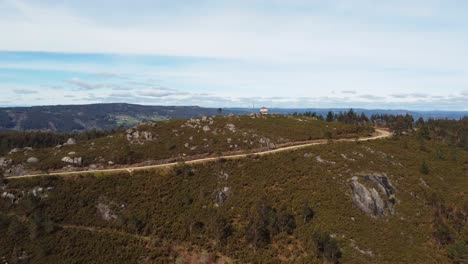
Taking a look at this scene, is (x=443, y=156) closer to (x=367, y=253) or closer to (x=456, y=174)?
(x=456, y=174)

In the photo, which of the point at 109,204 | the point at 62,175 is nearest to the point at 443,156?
the point at 109,204

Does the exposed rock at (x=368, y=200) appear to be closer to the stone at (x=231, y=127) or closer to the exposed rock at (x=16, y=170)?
the stone at (x=231, y=127)

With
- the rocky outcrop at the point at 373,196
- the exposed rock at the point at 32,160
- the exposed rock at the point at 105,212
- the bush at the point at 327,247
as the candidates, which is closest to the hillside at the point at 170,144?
the exposed rock at the point at 32,160

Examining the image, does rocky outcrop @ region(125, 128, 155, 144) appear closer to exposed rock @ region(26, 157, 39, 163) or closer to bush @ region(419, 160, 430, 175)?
exposed rock @ region(26, 157, 39, 163)

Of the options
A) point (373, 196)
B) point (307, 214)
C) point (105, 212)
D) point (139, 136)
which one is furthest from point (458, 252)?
point (139, 136)

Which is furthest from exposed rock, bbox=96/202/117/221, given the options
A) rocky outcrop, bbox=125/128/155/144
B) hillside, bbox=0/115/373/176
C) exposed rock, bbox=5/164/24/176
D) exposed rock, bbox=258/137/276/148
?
exposed rock, bbox=258/137/276/148
